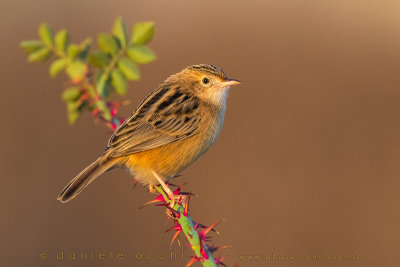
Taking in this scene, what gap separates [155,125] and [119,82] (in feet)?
3.56

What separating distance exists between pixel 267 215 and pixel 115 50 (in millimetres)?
5679

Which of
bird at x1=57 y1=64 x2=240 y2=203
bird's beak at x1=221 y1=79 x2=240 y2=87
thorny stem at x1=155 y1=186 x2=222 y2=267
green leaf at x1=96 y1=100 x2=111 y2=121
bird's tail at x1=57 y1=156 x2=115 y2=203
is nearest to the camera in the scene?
thorny stem at x1=155 y1=186 x2=222 y2=267

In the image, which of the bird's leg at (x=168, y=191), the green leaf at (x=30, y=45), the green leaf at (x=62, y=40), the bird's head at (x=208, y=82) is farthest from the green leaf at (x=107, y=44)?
the bird's head at (x=208, y=82)

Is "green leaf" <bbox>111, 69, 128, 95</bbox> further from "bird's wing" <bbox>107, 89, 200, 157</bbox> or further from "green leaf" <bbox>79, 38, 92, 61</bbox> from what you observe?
"bird's wing" <bbox>107, 89, 200, 157</bbox>

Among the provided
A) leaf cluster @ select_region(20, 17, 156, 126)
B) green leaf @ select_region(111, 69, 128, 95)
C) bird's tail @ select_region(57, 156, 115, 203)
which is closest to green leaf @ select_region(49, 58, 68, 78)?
leaf cluster @ select_region(20, 17, 156, 126)

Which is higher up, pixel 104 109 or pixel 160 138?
pixel 104 109

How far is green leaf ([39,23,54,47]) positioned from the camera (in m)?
2.22

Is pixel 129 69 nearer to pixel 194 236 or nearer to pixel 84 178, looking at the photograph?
pixel 194 236

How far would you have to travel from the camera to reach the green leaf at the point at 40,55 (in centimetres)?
214

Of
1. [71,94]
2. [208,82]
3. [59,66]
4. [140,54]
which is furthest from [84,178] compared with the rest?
[208,82]

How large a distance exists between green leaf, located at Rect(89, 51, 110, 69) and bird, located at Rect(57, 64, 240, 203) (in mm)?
763

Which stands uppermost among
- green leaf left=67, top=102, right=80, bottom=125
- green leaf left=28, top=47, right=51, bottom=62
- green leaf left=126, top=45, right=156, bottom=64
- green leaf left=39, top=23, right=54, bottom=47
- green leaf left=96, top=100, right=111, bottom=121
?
green leaf left=39, top=23, right=54, bottom=47

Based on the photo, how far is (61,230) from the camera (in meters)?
7.08

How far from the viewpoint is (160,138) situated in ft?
10.5
